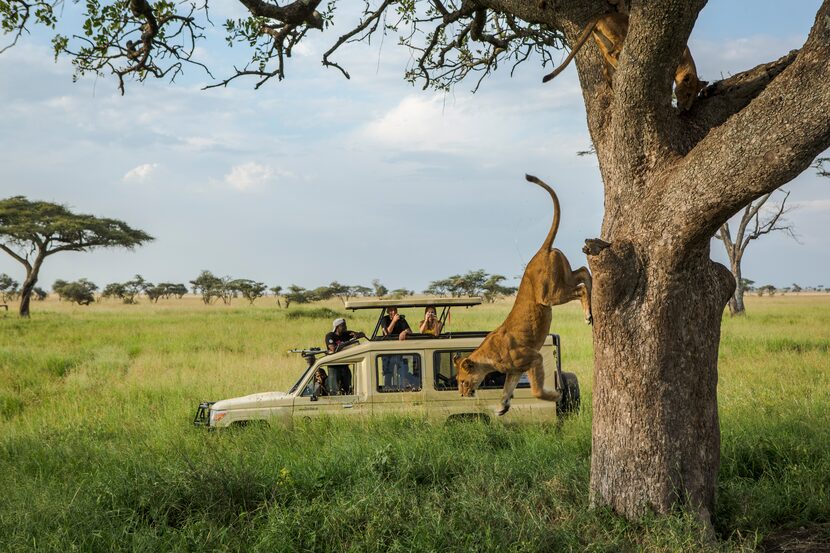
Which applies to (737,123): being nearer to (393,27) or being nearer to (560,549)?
(560,549)

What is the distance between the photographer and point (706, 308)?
5.73 m

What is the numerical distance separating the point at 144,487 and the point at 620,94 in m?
4.92

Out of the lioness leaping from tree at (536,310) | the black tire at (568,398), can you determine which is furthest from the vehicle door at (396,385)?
the lioness leaping from tree at (536,310)

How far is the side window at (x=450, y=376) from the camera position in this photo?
8.84 m

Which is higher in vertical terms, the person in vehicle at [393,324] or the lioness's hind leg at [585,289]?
the lioness's hind leg at [585,289]

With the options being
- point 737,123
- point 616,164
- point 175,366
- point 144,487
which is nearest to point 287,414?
point 144,487

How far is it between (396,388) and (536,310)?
3.46m

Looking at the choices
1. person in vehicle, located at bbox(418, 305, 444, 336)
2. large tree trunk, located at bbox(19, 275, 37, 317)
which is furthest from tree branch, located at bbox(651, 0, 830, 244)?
large tree trunk, located at bbox(19, 275, 37, 317)

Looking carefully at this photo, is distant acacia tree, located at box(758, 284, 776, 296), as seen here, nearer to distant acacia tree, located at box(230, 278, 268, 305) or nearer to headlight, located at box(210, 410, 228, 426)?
distant acacia tree, located at box(230, 278, 268, 305)

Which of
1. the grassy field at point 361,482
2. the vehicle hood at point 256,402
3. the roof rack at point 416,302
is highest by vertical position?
the roof rack at point 416,302

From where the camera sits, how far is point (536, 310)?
5.84 m

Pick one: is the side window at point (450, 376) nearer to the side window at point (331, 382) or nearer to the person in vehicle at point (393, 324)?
the person in vehicle at point (393, 324)

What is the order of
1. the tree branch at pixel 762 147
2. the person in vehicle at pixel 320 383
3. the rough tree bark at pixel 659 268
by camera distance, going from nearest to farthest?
1. the tree branch at pixel 762 147
2. the rough tree bark at pixel 659 268
3. the person in vehicle at pixel 320 383

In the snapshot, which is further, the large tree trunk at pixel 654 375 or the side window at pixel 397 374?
the side window at pixel 397 374
